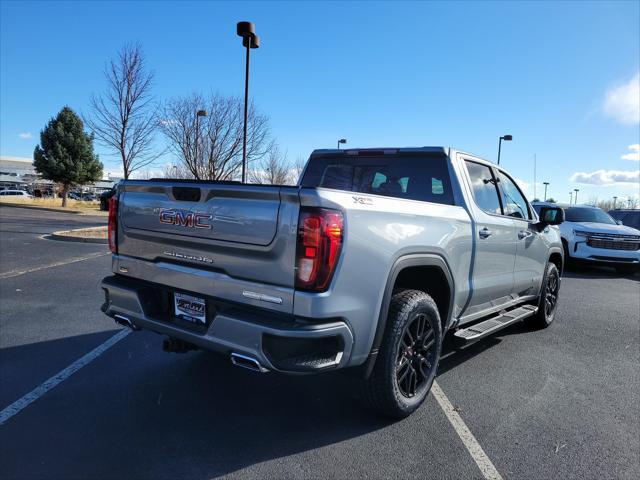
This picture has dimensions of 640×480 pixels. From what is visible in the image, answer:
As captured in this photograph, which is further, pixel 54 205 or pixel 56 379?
pixel 54 205

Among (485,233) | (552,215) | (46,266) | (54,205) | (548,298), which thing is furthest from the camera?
(54,205)

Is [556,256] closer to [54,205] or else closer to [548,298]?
[548,298]

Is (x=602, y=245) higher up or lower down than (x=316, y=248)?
lower down

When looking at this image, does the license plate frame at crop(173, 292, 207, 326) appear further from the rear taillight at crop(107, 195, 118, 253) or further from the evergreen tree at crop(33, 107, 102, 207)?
the evergreen tree at crop(33, 107, 102, 207)

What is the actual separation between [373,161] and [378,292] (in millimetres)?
1848

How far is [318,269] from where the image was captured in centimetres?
246

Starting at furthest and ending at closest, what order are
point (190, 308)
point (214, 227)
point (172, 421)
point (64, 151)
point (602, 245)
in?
point (64, 151) < point (602, 245) < point (172, 421) < point (190, 308) < point (214, 227)

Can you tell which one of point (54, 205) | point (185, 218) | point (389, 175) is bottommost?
point (54, 205)

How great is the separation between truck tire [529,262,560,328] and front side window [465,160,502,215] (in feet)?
5.60

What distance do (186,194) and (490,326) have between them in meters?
2.88

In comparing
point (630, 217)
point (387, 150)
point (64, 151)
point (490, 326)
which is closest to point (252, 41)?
point (387, 150)

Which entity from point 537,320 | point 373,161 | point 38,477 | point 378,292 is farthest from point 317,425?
point 537,320

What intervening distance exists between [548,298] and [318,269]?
4.51 m

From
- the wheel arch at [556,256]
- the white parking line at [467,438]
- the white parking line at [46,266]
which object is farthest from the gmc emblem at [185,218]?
the white parking line at [46,266]
